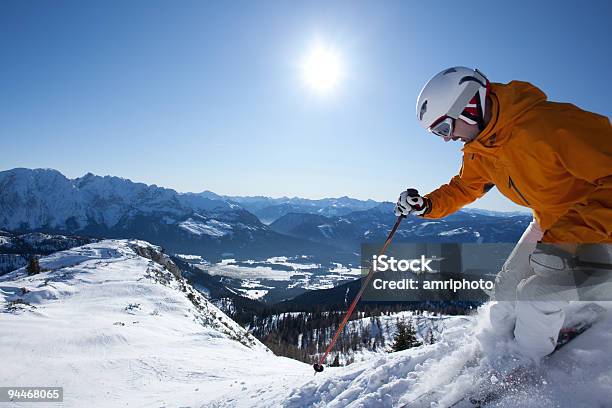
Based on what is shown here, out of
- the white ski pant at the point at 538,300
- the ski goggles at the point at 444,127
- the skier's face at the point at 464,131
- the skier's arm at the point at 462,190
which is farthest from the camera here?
the skier's arm at the point at 462,190

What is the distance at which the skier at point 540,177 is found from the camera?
11.2 ft

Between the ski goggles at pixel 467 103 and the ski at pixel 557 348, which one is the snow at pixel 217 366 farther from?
→ the ski goggles at pixel 467 103

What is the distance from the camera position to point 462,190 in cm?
600

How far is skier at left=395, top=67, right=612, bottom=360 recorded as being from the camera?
11.2 ft

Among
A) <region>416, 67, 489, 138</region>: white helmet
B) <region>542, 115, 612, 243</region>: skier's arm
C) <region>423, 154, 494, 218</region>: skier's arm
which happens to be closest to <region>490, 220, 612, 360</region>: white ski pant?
<region>542, 115, 612, 243</region>: skier's arm

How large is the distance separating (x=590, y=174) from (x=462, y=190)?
8.61 ft

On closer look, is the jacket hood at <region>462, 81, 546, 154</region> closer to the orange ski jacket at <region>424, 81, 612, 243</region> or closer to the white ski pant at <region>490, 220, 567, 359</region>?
the orange ski jacket at <region>424, 81, 612, 243</region>

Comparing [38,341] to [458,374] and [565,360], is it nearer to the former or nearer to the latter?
[458,374]

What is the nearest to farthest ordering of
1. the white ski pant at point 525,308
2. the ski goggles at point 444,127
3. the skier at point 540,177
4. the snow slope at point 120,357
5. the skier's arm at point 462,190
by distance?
the skier at point 540,177 → the white ski pant at point 525,308 → the ski goggles at point 444,127 → the skier's arm at point 462,190 → the snow slope at point 120,357

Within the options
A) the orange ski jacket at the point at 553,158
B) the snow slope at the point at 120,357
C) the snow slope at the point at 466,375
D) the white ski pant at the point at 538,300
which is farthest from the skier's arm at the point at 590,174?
the snow slope at the point at 120,357

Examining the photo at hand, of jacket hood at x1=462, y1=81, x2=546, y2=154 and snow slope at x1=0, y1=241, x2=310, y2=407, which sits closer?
jacket hood at x1=462, y1=81, x2=546, y2=154

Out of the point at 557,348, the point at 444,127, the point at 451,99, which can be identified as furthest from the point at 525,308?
the point at 451,99

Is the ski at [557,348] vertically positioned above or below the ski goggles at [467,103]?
below

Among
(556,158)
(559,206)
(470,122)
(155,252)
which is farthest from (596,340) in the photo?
(155,252)
